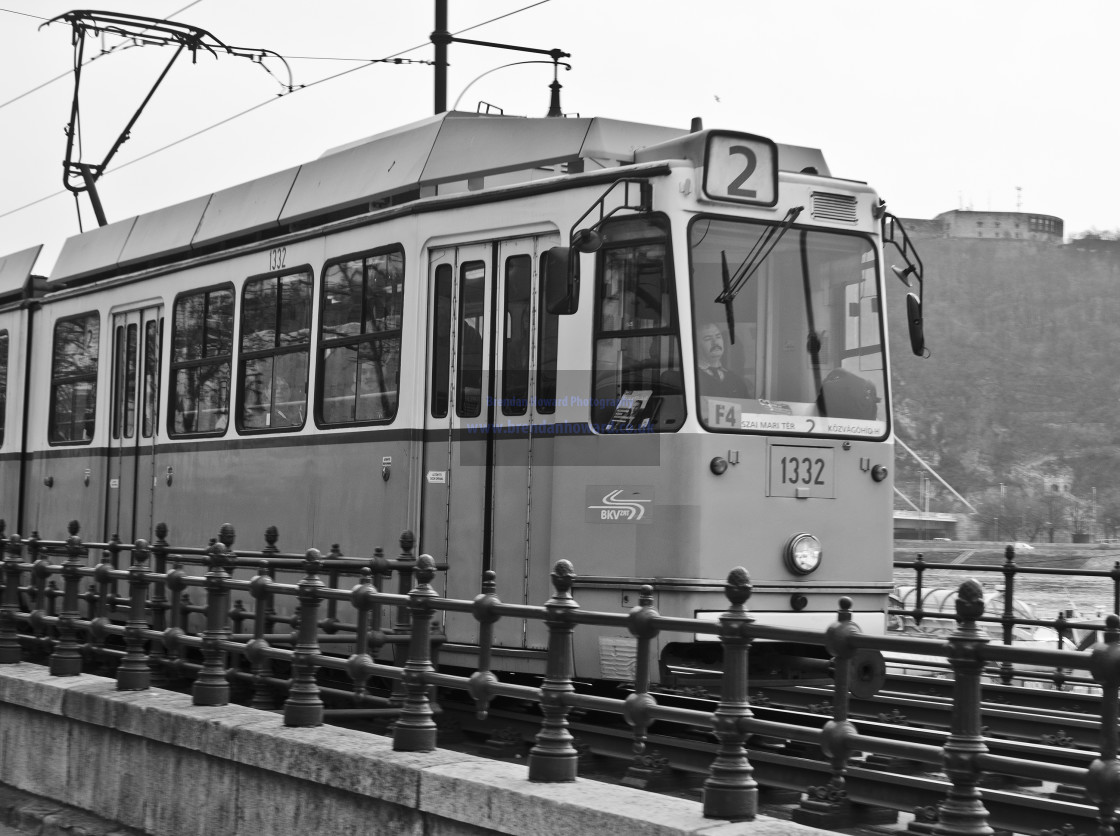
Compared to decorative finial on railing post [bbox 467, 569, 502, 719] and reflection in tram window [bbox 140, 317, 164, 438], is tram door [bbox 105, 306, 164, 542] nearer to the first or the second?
reflection in tram window [bbox 140, 317, 164, 438]

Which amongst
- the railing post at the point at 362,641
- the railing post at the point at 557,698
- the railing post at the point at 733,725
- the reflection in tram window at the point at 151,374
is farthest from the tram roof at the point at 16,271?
the railing post at the point at 733,725

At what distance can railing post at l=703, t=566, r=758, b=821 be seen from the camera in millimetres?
5273

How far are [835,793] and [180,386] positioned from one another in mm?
7735

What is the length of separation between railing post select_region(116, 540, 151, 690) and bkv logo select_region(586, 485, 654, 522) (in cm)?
252

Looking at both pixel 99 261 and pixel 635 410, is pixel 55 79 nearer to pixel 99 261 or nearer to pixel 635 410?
pixel 99 261

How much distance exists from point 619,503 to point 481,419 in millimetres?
1186

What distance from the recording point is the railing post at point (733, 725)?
5.27m

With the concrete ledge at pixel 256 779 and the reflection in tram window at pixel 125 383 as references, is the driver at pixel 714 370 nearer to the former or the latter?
the concrete ledge at pixel 256 779

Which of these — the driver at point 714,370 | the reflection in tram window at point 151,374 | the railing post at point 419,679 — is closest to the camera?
the railing post at point 419,679

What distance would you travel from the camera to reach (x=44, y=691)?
9047 millimetres

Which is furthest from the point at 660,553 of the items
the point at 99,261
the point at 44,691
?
the point at 99,261

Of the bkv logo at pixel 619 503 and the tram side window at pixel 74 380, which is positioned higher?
the tram side window at pixel 74 380

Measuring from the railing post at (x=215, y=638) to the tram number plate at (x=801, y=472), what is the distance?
308 cm

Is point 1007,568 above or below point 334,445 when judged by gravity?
below
